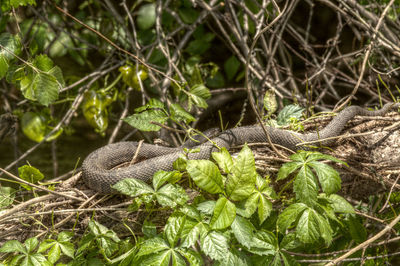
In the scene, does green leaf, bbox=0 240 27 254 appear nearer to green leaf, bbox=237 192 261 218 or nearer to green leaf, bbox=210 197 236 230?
green leaf, bbox=210 197 236 230

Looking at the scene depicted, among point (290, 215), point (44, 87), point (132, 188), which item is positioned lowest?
point (290, 215)

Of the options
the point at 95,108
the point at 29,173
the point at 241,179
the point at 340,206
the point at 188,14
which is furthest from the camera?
the point at 188,14

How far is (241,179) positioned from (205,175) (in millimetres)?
177

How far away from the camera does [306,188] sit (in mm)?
1743

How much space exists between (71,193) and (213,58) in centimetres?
289

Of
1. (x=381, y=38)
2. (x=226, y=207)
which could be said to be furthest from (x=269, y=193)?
(x=381, y=38)

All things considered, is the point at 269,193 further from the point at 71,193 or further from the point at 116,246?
the point at 71,193

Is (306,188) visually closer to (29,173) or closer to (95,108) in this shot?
(29,173)

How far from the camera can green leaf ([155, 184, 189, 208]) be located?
180 cm

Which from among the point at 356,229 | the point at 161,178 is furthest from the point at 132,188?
the point at 356,229

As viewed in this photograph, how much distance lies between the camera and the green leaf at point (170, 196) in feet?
5.90

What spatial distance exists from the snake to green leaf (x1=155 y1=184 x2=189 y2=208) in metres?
0.46

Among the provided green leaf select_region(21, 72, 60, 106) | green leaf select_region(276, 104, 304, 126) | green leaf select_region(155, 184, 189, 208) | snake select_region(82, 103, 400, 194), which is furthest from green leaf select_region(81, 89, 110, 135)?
green leaf select_region(155, 184, 189, 208)

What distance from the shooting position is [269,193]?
187 centimetres
